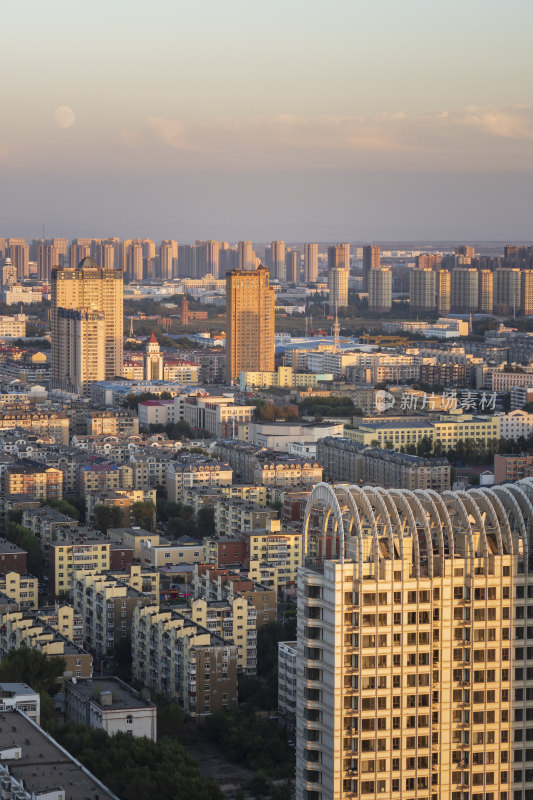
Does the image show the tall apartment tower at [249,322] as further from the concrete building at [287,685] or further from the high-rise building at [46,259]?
the high-rise building at [46,259]

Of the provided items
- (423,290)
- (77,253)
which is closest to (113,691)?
(423,290)

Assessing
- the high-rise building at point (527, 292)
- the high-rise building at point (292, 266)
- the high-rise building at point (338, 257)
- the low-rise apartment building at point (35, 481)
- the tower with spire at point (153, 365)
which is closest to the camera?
the low-rise apartment building at point (35, 481)

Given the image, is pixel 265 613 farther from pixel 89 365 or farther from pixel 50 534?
pixel 89 365

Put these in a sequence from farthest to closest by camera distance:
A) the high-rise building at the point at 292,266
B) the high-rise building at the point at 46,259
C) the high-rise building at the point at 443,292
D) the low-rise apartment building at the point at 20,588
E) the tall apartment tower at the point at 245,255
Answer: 1. the high-rise building at the point at 292,266
2. the tall apartment tower at the point at 245,255
3. the high-rise building at the point at 46,259
4. the high-rise building at the point at 443,292
5. the low-rise apartment building at the point at 20,588

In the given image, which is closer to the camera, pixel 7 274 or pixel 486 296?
pixel 486 296

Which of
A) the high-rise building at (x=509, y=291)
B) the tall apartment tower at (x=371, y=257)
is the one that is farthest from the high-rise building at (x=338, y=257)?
the high-rise building at (x=509, y=291)

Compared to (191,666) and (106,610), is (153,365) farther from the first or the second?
(191,666)

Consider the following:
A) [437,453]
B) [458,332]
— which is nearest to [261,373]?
[437,453]
